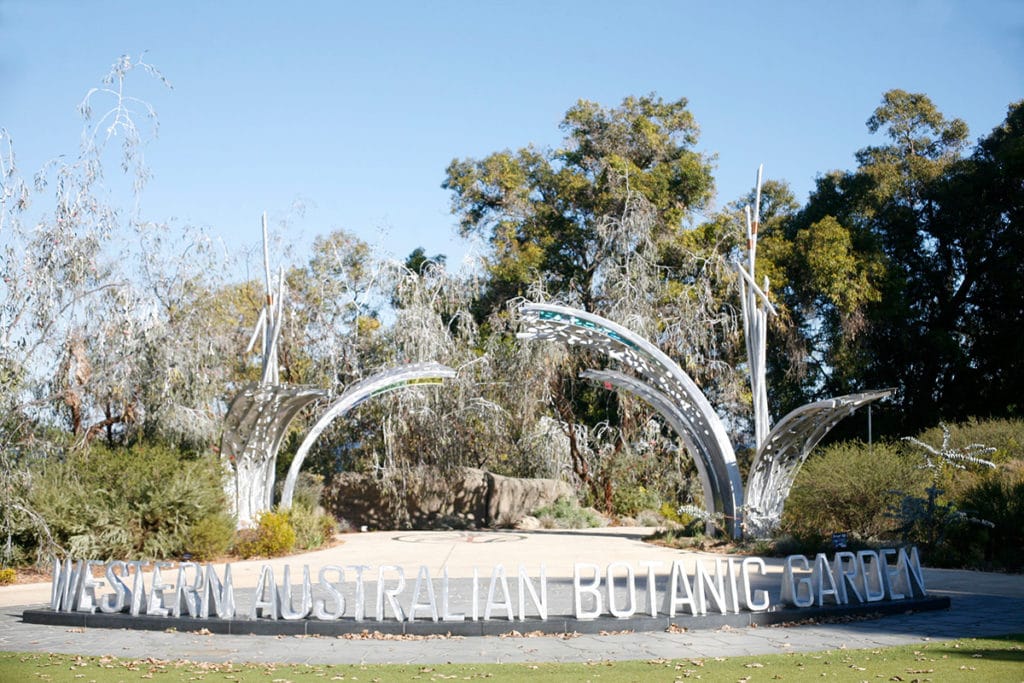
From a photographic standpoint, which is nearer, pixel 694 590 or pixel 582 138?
pixel 694 590

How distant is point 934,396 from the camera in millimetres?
28938

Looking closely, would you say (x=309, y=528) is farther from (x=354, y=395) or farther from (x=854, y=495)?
(x=854, y=495)

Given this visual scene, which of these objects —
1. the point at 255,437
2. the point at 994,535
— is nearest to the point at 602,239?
the point at 255,437

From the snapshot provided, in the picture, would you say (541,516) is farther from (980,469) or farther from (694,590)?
(694,590)

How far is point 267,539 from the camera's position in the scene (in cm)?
1638

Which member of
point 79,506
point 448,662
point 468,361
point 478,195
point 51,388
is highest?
point 478,195

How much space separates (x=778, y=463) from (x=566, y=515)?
21.5 feet

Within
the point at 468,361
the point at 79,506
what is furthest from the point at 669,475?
the point at 79,506

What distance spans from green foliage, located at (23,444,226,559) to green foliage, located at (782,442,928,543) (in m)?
9.43

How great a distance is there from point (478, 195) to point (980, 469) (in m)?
17.0

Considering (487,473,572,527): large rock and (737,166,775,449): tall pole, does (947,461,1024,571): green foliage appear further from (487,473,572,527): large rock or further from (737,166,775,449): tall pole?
(487,473,572,527): large rock

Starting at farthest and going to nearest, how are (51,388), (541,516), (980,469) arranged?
(541,516), (980,469), (51,388)

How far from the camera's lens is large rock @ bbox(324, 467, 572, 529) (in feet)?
75.8

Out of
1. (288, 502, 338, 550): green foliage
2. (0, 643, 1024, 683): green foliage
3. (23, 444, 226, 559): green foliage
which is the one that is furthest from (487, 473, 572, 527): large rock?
(0, 643, 1024, 683): green foliage
